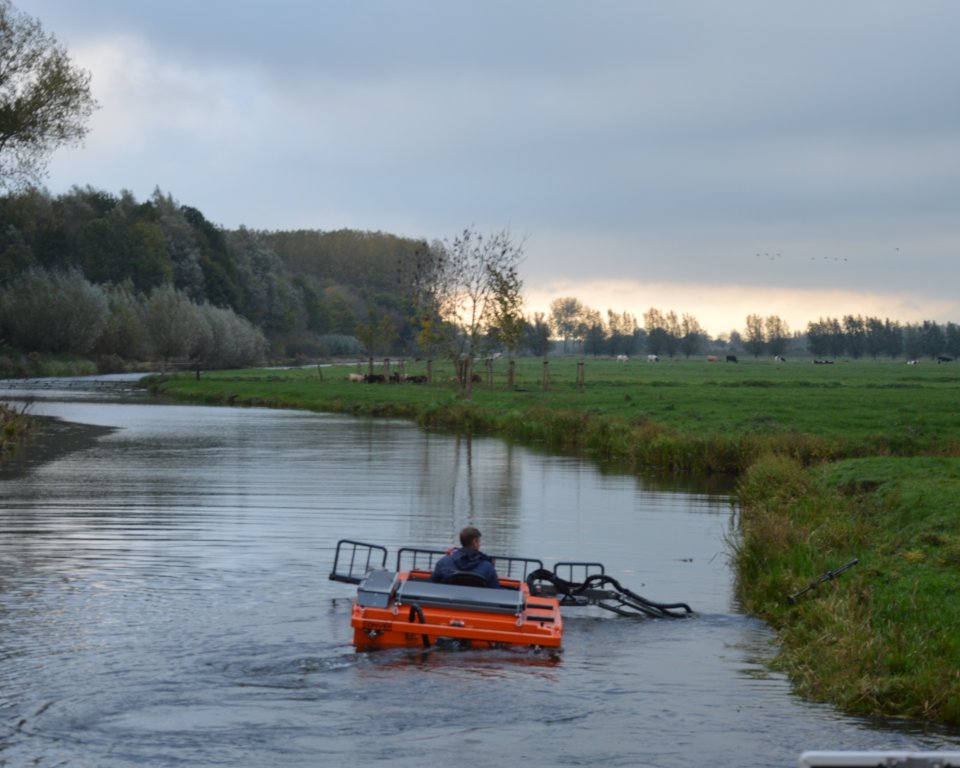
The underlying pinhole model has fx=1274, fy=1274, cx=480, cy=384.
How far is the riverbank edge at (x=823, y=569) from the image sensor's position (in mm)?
11938

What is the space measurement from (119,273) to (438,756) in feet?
436

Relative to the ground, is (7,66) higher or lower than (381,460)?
higher

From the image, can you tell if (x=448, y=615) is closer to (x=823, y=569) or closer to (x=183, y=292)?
(x=823, y=569)

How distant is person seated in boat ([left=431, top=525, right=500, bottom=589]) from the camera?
14.8 m

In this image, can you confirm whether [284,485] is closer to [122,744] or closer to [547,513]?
[547,513]

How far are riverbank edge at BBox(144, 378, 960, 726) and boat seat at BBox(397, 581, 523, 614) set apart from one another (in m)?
2.99

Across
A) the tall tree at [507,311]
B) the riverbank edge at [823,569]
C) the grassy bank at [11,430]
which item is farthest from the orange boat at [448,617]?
the tall tree at [507,311]

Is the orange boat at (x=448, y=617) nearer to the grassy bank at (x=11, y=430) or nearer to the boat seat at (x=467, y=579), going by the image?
the boat seat at (x=467, y=579)

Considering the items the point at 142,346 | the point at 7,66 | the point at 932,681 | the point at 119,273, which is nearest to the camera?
the point at 932,681

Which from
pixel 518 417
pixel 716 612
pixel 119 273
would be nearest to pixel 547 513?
pixel 716 612

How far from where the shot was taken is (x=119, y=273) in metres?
137

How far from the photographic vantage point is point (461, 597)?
565 inches

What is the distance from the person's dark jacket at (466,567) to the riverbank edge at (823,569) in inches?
134

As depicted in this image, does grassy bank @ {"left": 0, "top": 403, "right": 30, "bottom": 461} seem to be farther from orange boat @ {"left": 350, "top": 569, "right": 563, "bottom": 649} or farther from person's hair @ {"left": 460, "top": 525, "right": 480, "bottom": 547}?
orange boat @ {"left": 350, "top": 569, "right": 563, "bottom": 649}
